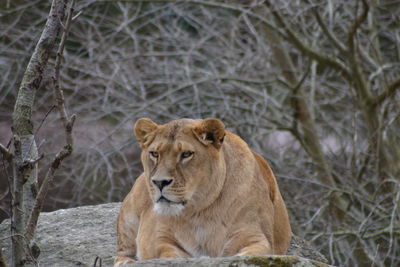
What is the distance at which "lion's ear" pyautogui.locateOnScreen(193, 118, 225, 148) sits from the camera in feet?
15.0

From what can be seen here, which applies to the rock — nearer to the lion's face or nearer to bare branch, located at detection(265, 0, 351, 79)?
the lion's face

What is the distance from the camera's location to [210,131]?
4.60 metres

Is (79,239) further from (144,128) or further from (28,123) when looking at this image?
(28,123)

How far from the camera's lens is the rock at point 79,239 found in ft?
17.5

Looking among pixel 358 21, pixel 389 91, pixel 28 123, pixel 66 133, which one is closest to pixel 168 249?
pixel 28 123

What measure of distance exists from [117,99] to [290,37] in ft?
8.42

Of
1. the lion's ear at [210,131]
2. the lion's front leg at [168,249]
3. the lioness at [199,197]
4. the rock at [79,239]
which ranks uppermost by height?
the lion's ear at [210,131]

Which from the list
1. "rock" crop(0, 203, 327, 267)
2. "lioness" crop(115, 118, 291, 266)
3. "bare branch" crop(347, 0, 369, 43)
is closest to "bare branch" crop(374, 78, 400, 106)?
"bare branch" crop(347, 0, 369, 43)

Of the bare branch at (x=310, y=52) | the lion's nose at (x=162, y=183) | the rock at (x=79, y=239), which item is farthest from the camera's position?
the bare branch at (x=310, y=52)

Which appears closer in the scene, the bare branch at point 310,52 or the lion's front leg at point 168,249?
the lion's front leg at point 168,249

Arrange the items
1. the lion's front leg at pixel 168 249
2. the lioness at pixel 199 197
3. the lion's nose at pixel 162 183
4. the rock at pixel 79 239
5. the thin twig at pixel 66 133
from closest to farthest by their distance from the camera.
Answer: the thin twig at pixel 66 133 < the lion's nose at pixel 162 183 < the lioness at pixel 199 197 < the lion's front leg at pixel 168 249 < the rock at pixel 79 239

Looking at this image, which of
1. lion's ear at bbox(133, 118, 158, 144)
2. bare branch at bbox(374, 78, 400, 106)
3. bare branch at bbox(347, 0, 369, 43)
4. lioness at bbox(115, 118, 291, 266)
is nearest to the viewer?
lioness at bbox(115, 118, 291, 266)

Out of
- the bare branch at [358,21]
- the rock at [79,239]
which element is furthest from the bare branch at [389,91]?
the rock at [79,239]

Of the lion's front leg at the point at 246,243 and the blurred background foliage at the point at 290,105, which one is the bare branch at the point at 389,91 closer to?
the blurred background foliage at the point at 290,105
